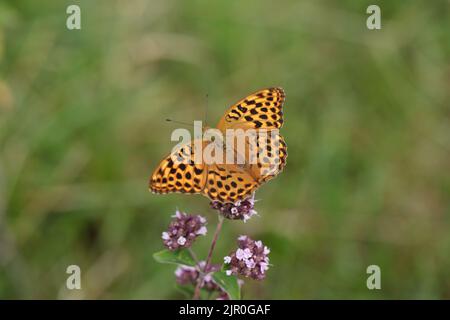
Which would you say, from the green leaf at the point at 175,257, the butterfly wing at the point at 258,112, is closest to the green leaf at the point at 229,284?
the green leaf at the point at 175,257

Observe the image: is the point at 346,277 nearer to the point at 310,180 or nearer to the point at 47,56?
the point at 310,180

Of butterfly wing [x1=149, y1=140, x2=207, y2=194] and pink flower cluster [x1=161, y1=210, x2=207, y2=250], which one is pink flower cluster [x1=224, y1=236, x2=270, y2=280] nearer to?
pink flower cluster [x1=161, y1=210, x2=207, y2=250]

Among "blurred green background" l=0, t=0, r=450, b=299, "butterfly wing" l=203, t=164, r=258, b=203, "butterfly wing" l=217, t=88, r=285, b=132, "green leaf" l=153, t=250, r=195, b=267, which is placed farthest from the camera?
"blurred green background" l=0, t=0, r=450, b=299

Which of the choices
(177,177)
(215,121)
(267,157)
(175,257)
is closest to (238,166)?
(267,157)

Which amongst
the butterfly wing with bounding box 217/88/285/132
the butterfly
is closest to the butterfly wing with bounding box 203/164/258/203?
the butterfly

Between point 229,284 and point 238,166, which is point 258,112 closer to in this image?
point 238,166

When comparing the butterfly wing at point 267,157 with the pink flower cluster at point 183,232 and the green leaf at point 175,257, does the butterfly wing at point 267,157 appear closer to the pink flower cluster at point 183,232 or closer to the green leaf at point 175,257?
the pink flower cluster at point 183,232

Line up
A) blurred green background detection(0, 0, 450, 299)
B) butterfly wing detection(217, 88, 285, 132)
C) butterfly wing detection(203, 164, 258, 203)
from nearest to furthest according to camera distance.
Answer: butterfly wing detection(203, 164, 258, 203), butterfly wing detection(217, 88, 285, 132), blurred green background detection(0, 0, 450, 299)
